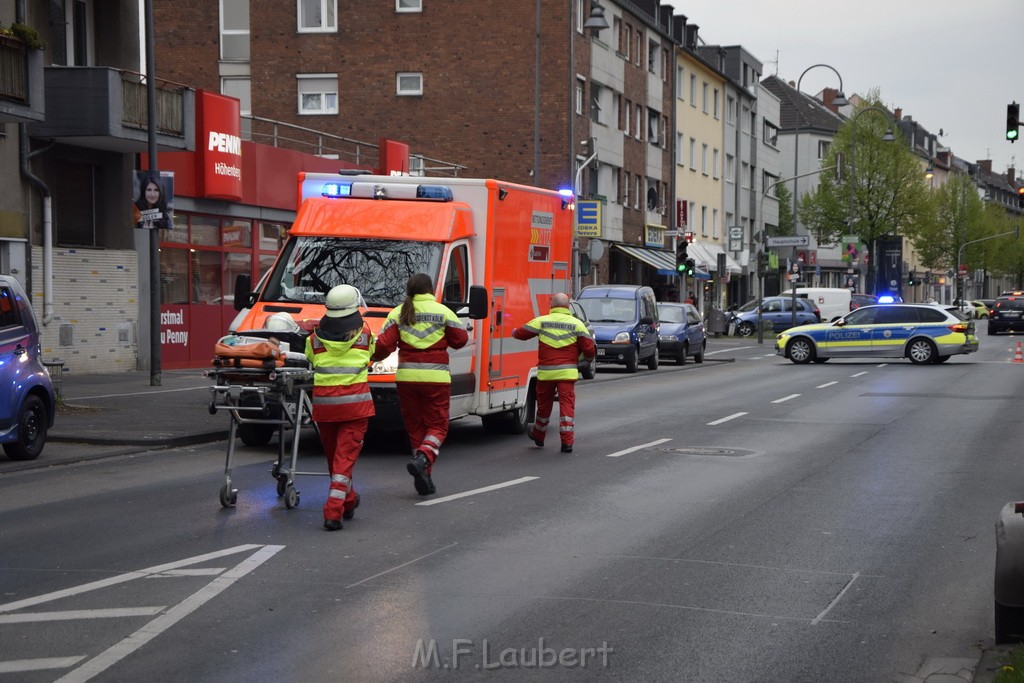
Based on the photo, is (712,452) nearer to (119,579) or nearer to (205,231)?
(119,579)

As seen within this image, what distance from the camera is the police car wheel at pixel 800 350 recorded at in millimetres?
37094

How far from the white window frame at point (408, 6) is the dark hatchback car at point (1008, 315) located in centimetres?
3114

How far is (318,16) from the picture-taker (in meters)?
49.6

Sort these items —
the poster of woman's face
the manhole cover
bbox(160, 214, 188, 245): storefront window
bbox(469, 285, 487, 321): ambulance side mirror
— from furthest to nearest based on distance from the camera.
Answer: bbox(160, 214, 188, 245): storefront window
the poster of woman's face
the manhole cover
bbox(469, 285, 487, 321): ambulance side mirror

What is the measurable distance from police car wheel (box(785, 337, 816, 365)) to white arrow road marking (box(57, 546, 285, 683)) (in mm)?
29863

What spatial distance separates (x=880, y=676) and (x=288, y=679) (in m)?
2.48

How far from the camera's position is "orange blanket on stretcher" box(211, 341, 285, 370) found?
33.6 ft

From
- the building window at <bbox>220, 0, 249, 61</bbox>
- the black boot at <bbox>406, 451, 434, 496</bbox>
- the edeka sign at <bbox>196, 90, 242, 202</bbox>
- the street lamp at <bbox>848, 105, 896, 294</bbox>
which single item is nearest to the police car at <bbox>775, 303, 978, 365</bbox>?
the edeka sign at <bbox>196, 90, 242, 202</bbox>

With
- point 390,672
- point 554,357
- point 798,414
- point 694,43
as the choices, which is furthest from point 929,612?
point 694,43

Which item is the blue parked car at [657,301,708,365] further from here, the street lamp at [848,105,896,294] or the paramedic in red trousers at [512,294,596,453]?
the street lamp at [848,105,896,294]

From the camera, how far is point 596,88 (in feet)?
177

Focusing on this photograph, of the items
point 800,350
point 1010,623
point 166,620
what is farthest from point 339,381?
point 800,350

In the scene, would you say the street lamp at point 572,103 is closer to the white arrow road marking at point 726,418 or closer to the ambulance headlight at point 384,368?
the white arrow road marking at point 726,418

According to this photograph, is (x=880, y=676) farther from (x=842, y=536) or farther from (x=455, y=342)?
(x=455, y=342)
